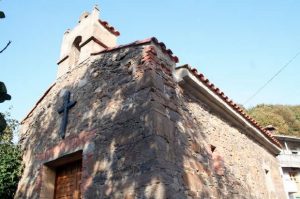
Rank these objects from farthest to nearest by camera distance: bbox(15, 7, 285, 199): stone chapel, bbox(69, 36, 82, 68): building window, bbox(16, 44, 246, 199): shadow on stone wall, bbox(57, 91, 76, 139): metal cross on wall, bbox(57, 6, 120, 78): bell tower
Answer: bbox(69, 36, 82, 68): building window, bbox(57, 6, 120, 78): bell tower, bbox(57, 91, 76, 139): metal cross on wall, bbox(15, 7, 285, 199): stone chapel, bbox(16, 44, 246, 199): shadow on stone wall

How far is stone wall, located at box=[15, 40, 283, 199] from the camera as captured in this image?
11.6ft

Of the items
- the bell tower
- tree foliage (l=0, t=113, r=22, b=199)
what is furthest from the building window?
tree foliage (l=0, t=113, r=22, b=199)

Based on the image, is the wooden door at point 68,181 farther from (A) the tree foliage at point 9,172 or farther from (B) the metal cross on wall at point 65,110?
(A) the tree foliage at point 9,172

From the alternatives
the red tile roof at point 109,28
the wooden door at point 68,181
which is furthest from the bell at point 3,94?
the red tile roof at point 109,28

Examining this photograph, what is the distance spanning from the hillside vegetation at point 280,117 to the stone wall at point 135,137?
20904mm

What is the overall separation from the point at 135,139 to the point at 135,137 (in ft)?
0.10

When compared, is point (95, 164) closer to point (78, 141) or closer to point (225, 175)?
point (78, 141)

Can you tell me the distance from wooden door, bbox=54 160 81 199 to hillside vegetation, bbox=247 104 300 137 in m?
22.4

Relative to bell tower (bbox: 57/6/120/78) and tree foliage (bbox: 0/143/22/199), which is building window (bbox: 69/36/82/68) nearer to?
bell tower (bbox: 57/6/120/78)

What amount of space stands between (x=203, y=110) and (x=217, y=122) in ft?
1.91

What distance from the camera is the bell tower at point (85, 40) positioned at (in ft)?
18.2

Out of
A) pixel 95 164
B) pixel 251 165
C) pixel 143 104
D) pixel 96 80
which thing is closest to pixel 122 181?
pixel 95 164

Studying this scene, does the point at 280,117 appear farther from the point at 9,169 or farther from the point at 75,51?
the point at 9,169

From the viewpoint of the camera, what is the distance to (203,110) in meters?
5.37
